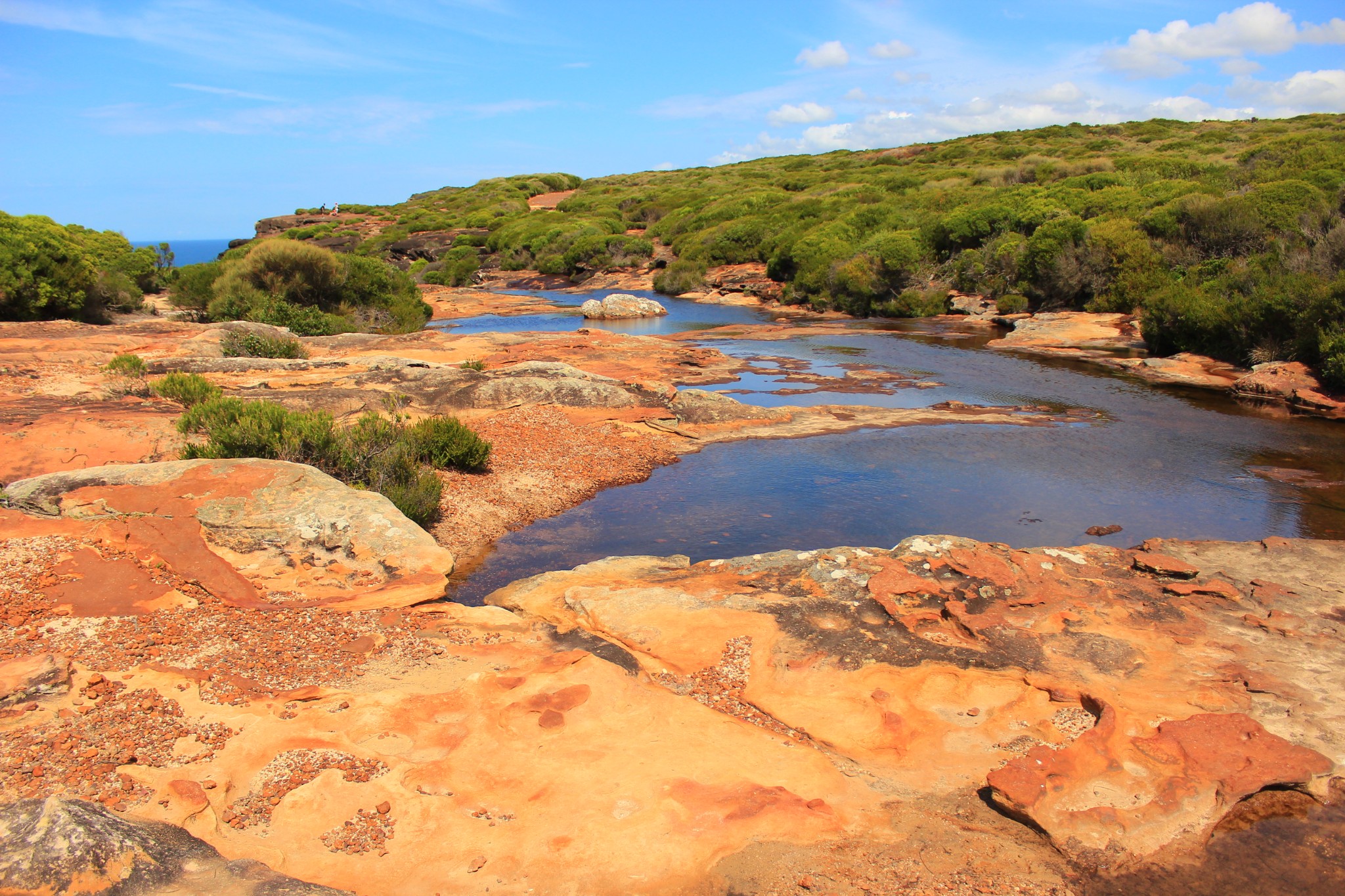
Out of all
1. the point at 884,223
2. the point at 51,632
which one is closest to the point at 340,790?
the point at 51,632

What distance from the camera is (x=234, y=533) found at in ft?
27.5

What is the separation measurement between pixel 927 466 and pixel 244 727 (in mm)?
11641

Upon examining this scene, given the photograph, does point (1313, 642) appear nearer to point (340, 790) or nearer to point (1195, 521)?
point (1195, 521)

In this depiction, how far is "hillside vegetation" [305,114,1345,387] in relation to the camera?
23.2 meters

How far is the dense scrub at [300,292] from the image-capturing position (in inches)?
1069

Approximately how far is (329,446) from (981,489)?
10.0 m

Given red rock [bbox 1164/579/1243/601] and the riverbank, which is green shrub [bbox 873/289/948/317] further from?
red rock [bbox 1164/579/1243/601]

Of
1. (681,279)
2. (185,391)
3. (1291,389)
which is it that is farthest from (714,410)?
(681,279)

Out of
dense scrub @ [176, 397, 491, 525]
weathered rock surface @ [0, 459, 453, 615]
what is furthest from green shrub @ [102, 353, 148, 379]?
weathered rock surface @ [0, 459, 453, 615]

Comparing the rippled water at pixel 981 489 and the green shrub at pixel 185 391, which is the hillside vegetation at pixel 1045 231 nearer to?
the rippled water at pixel 981 489

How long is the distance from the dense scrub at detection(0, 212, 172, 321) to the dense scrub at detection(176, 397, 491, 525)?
1601 cm

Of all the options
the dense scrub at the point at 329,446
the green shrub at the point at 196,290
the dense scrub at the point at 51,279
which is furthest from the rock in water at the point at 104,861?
the green shrub at the point at 196,290

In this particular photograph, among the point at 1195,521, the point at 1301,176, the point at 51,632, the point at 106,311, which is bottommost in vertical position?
the point at 1195,521

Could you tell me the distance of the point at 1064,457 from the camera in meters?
14.8
